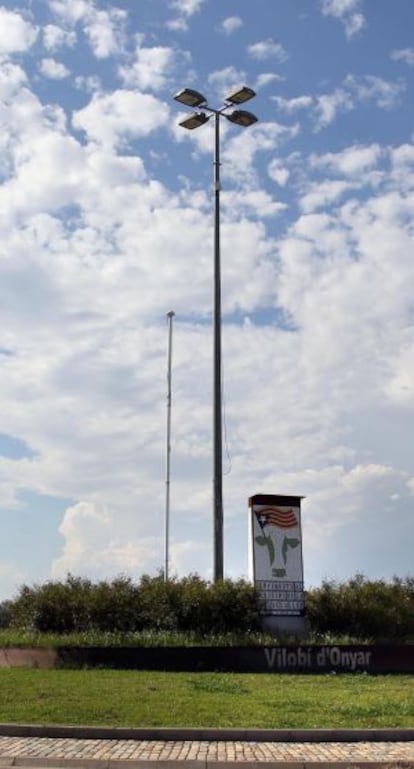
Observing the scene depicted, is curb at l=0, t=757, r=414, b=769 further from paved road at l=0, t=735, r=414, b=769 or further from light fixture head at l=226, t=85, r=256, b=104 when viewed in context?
light fixture head at l=226, t=85, r=256, b=104

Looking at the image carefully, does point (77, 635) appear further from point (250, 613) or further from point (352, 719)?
point (352, 719)

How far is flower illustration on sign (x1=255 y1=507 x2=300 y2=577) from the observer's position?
791 inches

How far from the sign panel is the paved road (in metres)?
8.90

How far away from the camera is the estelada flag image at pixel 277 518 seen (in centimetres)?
2028

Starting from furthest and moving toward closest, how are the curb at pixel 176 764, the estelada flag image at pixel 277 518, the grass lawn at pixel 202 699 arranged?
the estelada flag image at pixel 277 518
the grass lawn at pixel 202 699
the curb at pixel 176 764

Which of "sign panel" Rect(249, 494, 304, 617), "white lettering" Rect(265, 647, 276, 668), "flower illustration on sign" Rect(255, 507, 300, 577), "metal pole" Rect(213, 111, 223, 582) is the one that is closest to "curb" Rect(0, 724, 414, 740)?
"white lettering" Rect(265, 647, 276, 668)

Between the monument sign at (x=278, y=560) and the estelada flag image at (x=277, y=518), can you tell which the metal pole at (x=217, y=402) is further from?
the estelada flag image at (x=277, y=518)

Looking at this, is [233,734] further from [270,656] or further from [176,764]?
[270,656]

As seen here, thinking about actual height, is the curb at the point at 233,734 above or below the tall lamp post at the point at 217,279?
below

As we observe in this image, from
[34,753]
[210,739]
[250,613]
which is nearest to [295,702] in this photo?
[210,739]

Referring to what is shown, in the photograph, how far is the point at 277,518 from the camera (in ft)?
→ 67.0

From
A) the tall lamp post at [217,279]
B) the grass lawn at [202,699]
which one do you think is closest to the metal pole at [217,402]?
the tall lamp post at [217,279]

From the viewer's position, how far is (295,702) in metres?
12.7

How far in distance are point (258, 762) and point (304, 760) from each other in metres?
0.50
